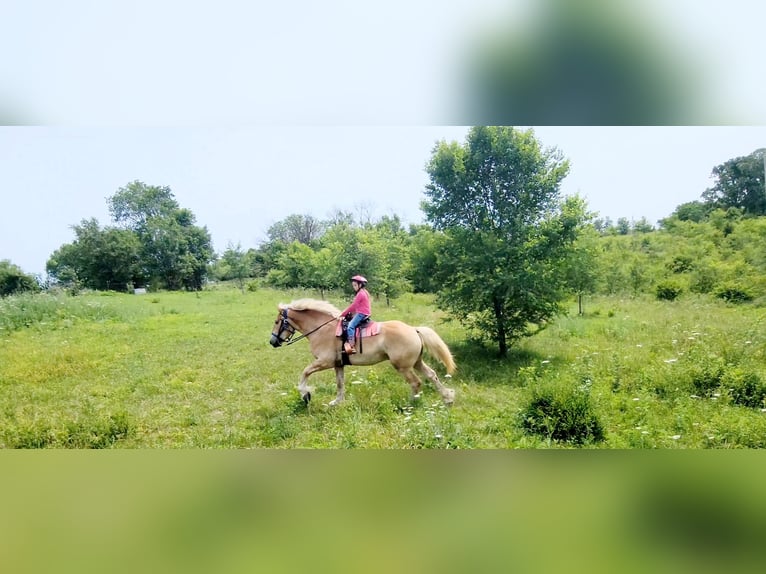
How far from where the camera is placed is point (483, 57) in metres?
3.14

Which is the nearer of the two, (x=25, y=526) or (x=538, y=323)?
(x=25, y=526)

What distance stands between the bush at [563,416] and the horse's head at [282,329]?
7.64 feet

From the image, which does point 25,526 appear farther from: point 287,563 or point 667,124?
point 667,124

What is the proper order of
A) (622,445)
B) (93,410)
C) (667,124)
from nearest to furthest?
(667,124) < (622,445) < (93,410)

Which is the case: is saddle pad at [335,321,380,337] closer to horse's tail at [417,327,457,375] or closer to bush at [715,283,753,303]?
horse's tail at [417,327,457,375]

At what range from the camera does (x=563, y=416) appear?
143 inches

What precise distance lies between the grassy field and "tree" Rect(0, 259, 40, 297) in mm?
146

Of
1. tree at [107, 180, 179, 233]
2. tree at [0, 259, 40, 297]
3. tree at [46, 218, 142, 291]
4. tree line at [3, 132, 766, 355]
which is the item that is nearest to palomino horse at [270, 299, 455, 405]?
tree line at [3, 132, 766, 355]

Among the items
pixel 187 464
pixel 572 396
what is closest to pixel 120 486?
pixel 187 464

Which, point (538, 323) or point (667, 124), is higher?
point (667, 124)

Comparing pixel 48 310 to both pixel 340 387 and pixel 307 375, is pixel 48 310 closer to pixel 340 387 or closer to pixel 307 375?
pixel 307 375

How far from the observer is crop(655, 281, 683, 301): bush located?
4.26 meters

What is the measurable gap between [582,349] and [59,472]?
479 cm

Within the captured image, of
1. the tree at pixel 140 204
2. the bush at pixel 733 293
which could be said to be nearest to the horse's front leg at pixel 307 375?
the tree at pixel 140 204
